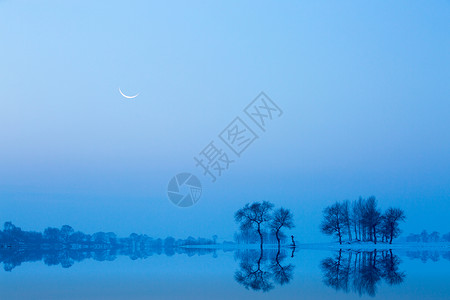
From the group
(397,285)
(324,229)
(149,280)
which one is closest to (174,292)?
(149,280)

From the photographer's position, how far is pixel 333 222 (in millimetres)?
65750

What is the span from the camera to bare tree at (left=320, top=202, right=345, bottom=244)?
65250mm

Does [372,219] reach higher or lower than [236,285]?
higher

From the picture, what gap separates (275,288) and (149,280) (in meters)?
5.45

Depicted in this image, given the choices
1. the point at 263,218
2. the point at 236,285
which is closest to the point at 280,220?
the point at 263,218

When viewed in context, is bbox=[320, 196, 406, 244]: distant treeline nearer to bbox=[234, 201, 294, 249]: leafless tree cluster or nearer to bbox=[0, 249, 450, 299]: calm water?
bbox=[234, 201, 294, 249]: leafless tree cluster

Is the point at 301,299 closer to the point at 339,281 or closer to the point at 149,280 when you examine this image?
the point at 339,281

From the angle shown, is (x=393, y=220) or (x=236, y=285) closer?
(x=236, y=285)

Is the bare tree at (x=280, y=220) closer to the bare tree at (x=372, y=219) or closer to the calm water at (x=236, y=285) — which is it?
the bare tree at (x=372, y=219)

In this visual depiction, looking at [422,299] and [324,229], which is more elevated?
[324,229]

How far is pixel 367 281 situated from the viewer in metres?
16.9

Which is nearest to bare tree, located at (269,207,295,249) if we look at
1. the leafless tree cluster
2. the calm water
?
the leafless tree cluster

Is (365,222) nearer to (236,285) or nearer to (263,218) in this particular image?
(263,218)

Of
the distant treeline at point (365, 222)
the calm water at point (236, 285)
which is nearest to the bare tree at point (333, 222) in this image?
the distant treeline at point (365, 222)
